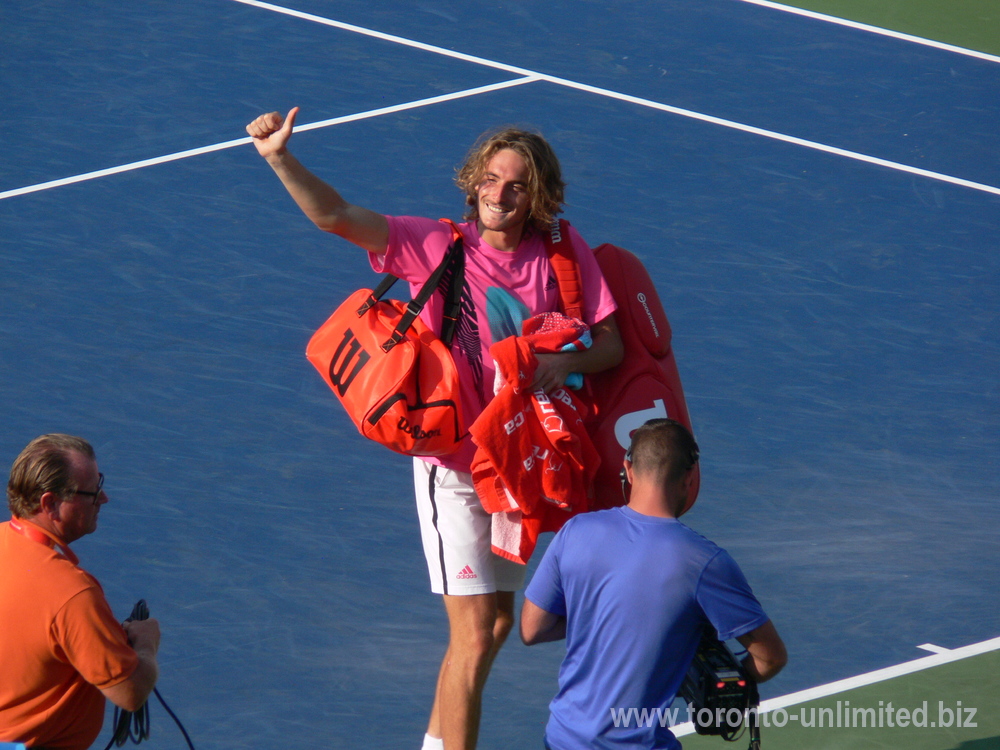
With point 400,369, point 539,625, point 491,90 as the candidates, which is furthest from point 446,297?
point 491,90

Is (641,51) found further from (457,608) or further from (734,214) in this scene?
(457,608)

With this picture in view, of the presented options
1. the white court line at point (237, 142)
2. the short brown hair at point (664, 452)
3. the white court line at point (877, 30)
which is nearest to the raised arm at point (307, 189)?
the short brown hair at point (664, 452)

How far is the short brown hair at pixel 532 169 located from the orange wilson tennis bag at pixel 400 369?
294 mm

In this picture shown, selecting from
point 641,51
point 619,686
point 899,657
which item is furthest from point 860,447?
point 641,51

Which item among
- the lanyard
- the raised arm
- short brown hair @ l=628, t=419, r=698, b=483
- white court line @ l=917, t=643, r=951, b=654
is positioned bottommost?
white court line @ l=917, t=643, r=951, b=654

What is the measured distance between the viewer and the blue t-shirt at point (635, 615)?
386cm

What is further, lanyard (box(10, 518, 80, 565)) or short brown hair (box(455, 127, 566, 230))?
short brown hair (box(455, 127, 566, 230))

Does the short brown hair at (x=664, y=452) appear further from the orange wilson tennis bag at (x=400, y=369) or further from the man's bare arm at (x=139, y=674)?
the man's bare arm at (x=139, y=674)

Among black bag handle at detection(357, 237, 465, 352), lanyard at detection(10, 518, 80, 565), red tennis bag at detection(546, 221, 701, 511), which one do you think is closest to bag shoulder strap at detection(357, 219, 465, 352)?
black bag handle at detection(357, 237, 465, 352)

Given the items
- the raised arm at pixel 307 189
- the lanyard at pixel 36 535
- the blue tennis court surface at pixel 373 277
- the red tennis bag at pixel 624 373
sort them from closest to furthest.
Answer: the lanyard at pixel 36 535 → the raised arm at pixel 307 189 → the red tennis bag at pixel 624 373 → the blue tennis court surface at pixel 373 277

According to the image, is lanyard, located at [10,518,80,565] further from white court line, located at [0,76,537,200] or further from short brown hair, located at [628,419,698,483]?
white court line, located at [0,76,537,200]

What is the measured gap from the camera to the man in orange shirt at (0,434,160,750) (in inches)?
151

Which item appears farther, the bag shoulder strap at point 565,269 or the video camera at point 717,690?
the bag shoulder strap at point 565,269

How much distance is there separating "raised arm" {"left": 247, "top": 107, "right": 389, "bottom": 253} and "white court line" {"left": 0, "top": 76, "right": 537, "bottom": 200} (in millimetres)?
6124
